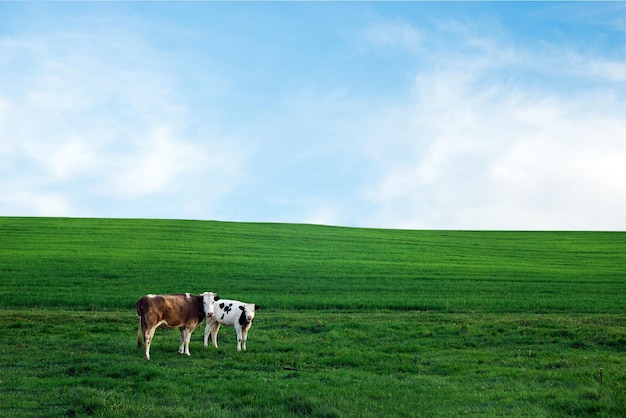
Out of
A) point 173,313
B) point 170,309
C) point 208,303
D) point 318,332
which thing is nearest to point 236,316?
point 208,303

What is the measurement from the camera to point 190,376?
14.6 meters

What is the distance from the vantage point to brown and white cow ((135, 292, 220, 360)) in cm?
1730

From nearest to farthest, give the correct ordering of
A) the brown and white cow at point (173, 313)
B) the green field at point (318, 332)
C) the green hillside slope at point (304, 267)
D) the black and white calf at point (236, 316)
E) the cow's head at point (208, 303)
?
the green field at point (318, 332) → the brown and white cow at point (173, 313) → the cow's head at point (208, 303) → the black and white calf at point (236, 316) → the green hillside slope at point (304, 267)

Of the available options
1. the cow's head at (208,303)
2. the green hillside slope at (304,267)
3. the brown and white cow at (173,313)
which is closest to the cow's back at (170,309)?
the brown and white cow at (173,313)

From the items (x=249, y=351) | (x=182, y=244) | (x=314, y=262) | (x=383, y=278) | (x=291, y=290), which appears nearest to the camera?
(x=249, y=351)

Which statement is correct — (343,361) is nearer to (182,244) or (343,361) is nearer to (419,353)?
(419,353)

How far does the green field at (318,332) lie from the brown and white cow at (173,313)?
2.44 feet

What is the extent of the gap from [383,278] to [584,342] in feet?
65.5

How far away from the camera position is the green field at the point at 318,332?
41.6 ft

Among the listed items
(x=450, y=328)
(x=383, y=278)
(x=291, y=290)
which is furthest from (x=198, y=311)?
(x=383, y=278)

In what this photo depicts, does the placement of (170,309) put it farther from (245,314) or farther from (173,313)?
(245,314)

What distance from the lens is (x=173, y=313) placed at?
18031mm

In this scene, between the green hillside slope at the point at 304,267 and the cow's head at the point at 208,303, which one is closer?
the cow's head at the point at 208,303

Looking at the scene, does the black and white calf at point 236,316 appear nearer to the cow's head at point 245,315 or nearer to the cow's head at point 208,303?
the cow's head at point 245,315
